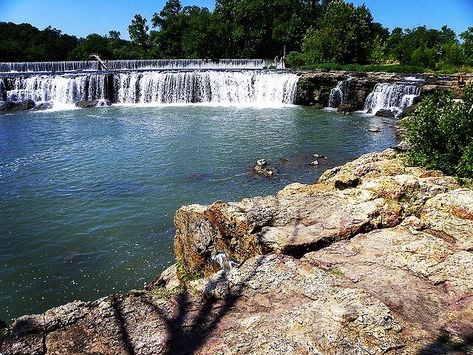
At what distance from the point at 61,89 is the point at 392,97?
83.6 ft

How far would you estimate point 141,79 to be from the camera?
1334 inches

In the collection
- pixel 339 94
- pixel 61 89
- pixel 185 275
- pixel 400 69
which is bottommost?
pixel 185 275

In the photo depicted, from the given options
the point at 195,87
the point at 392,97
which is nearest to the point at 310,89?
the point at 392,97

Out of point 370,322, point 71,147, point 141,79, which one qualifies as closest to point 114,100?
point 141,79

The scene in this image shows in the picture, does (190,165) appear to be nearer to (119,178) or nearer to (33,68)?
(119,178)

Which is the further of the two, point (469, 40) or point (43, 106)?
point (43, 106)

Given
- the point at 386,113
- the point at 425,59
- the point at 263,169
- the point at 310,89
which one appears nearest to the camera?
the point at 263,169

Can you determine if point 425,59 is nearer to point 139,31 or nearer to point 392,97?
point 392,97

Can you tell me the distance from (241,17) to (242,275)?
200ft

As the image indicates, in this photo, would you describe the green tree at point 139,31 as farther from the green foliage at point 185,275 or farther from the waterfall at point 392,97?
the green foliage at point 185,275

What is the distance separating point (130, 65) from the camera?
45.6 metres

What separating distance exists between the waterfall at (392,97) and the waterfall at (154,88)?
301 inches

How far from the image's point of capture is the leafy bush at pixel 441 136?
7.75 metres

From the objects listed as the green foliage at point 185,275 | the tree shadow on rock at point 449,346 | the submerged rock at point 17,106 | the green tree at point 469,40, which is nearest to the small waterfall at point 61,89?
the submerged rock at point 17,106
